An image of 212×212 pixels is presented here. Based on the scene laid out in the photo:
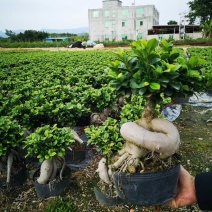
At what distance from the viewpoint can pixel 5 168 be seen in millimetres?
4094

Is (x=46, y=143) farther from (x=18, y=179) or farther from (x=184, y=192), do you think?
(x=184, y=192)

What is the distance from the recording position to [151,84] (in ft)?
5.51

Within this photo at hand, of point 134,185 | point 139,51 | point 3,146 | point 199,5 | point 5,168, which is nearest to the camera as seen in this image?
point 139,51

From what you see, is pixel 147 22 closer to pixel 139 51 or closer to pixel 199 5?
pixel 199 5

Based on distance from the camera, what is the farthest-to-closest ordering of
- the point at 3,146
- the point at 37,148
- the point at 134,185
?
the point at 3,146 < the point at 37,148 < the point at 134,185

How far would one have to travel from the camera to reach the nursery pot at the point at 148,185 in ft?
6.08

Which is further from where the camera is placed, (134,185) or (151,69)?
(134,185)

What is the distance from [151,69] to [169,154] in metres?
0.68

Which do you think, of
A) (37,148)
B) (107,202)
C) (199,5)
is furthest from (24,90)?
(199,5)

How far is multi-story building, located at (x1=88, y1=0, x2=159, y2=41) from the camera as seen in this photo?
54781mm

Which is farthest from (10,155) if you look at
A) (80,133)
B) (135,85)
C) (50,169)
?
(135,85)

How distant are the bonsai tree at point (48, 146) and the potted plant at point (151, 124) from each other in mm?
1632

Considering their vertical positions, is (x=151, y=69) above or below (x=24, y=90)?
above

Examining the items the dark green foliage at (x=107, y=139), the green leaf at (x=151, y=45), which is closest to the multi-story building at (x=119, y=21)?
the dark green foliage at (x=107, y=139)
